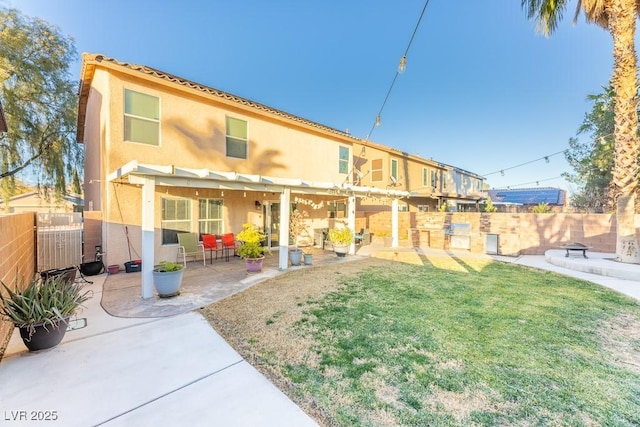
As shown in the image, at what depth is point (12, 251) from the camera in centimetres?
445

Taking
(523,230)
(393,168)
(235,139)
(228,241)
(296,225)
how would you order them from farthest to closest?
(393,168) < (296,225) < (523,230) < (235,139) < (228,241)

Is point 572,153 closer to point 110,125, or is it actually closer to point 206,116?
point 206,116

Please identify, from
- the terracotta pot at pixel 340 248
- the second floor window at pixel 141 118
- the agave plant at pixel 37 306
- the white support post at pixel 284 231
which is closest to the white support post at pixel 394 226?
the terracotta pot at pixel 340 248

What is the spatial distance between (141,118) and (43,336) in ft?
21.7

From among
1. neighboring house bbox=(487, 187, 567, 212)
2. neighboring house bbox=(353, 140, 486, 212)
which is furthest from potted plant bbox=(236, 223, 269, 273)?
neighboring house bbox=(487, 187, 567, 212)

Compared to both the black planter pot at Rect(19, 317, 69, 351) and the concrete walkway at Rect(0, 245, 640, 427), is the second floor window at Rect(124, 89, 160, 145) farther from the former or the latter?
the black planter pot at Rect(19, 317, 69, 351)

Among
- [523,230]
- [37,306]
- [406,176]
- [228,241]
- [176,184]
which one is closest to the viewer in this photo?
[37,306]

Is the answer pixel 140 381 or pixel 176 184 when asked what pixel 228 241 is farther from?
pixel 140 381

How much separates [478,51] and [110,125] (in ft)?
48.7

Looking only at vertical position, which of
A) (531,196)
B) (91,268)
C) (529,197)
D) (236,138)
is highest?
(236,138)

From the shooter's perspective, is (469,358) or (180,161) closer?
(469,358)

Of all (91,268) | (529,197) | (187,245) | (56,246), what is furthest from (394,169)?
(529,197)

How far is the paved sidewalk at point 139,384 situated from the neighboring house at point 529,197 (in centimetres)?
2909

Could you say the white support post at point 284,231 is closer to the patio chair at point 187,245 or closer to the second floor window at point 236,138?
the patio chair at point 187,245
